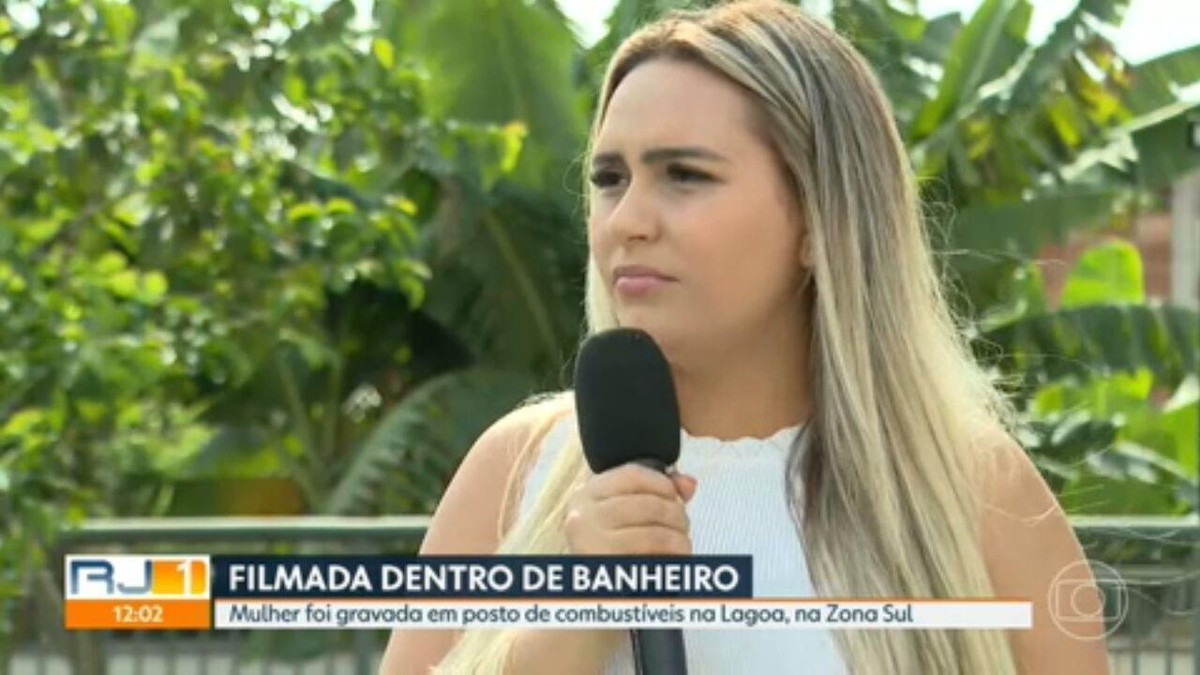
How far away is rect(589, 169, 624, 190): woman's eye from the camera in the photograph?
173 centimetres

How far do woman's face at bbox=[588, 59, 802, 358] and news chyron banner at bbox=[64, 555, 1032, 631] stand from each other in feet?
0.60

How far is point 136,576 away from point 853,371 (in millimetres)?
1059

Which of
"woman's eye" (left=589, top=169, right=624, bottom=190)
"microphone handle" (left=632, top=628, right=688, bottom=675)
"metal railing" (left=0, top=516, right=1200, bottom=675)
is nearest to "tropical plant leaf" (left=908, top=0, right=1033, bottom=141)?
"metal railing" (left=0, top=516, right=1200, bottom=675)

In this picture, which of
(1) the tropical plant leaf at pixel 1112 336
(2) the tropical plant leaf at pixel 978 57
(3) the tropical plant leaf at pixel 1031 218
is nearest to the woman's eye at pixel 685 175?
(1) the tropical plant leaf at pixel 1112 336

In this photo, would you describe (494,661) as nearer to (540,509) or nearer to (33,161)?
(540,509)

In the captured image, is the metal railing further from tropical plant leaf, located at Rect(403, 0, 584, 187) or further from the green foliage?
tropical plant leaf, located at Rect(403, 0, 584, 187)

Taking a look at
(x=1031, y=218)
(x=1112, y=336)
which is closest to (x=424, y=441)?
(x=1031, y=218)

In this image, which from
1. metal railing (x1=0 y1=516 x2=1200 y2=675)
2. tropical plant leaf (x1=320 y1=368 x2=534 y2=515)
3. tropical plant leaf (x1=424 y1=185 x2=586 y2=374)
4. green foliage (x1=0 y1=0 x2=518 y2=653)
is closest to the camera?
metal railing (x1=0 y1=516 x2=1200 y2=675)

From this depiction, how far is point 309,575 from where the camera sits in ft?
7.01

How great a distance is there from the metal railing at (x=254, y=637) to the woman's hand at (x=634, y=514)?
2932 mm

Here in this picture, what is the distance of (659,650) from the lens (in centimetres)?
160

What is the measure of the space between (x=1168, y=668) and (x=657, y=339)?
332 centimetres

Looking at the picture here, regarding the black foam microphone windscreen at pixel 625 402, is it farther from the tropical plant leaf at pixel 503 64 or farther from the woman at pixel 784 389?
the tropical plant leaf at pixel 503 64

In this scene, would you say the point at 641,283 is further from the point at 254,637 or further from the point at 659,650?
the point at 254,637
